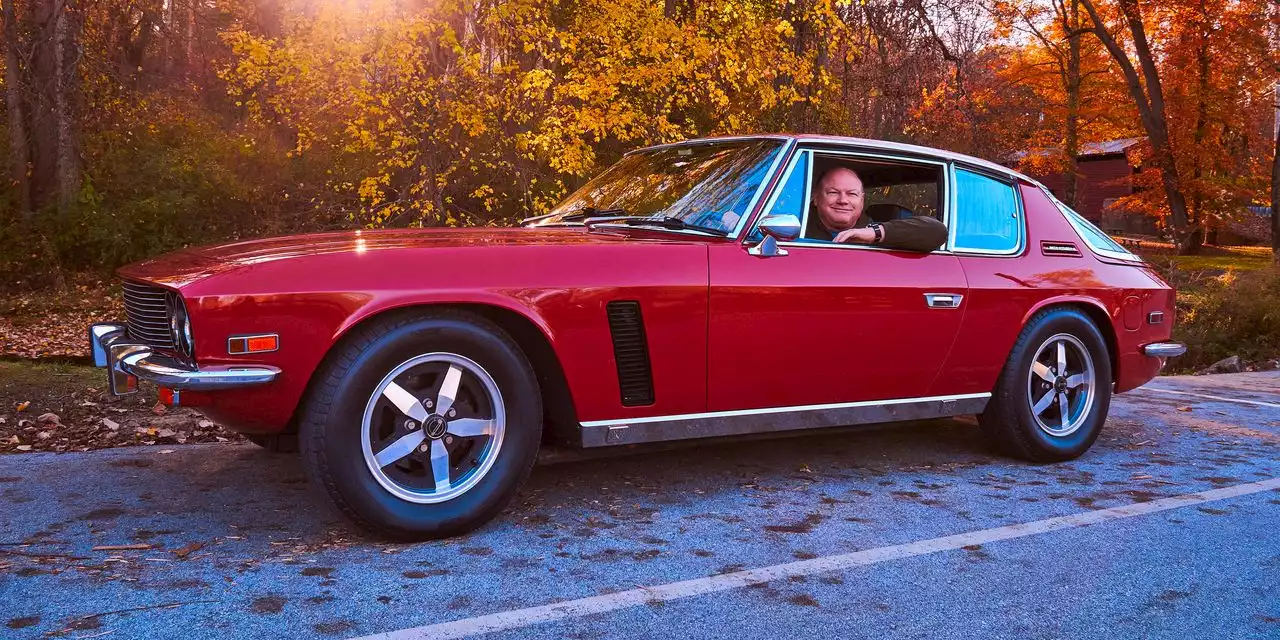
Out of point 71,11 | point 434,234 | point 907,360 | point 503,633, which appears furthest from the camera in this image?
point 71,11

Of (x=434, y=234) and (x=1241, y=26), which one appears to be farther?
(x=1241, y=26)

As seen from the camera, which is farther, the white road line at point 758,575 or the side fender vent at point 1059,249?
the side fender vent at point 1059,249

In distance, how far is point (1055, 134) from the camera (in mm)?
29281

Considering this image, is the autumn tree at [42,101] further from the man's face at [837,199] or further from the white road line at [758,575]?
the white road line at [758,575]

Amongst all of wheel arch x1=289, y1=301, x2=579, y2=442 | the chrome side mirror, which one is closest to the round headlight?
wheel arch x1=289, y1=301, x2=579, y2=442

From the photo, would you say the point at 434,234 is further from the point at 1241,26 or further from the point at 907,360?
the point at 1241,26

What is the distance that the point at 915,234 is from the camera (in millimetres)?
4523

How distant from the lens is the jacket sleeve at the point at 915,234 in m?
4.48

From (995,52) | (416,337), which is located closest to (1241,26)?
(995,52)

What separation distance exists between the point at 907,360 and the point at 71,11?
45.8 feet

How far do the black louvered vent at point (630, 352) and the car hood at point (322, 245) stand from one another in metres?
0.30

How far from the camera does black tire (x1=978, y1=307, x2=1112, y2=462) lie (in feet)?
16.2

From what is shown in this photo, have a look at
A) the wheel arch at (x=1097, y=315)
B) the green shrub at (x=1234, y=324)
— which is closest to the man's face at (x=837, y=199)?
the wheel arch at (x=1097, y=315)

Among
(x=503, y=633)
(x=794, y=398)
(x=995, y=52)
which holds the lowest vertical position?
(x=503, y=633)
